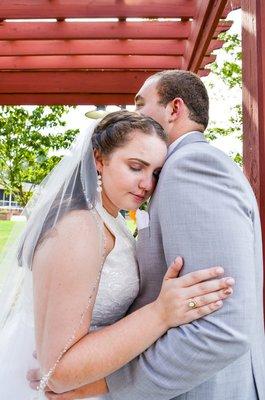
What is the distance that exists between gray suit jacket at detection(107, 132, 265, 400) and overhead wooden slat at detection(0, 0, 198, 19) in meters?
2.76

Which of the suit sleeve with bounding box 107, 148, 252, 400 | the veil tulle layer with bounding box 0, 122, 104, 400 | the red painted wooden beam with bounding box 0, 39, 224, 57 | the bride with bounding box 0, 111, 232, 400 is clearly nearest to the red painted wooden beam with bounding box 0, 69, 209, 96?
the red painted wooden beam with bounding box 0, 39, 224, 57

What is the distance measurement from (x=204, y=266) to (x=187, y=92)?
0.85 meters

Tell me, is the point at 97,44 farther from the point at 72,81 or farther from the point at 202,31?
the point at 202,31

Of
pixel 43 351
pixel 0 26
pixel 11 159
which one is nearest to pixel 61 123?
pixel 11 159

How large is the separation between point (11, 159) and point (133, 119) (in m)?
9.06

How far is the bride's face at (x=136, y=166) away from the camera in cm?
188

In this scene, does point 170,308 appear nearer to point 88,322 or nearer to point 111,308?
point 88,322

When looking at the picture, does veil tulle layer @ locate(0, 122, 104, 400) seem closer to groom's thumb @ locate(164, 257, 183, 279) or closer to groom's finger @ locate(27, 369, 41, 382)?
groom's finger @ locate(27, 369, 41, 382)

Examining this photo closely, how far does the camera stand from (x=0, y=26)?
4586mm

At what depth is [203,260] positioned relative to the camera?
5.07ft

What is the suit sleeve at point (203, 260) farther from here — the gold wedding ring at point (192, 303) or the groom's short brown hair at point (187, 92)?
the groom's short brown hair at point (187, 92)

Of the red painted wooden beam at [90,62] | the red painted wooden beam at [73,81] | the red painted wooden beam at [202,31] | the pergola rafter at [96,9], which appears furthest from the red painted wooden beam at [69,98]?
the pergola rafter at [96,9]

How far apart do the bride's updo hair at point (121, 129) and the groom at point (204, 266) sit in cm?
20

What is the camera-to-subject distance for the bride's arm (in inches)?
62.4
